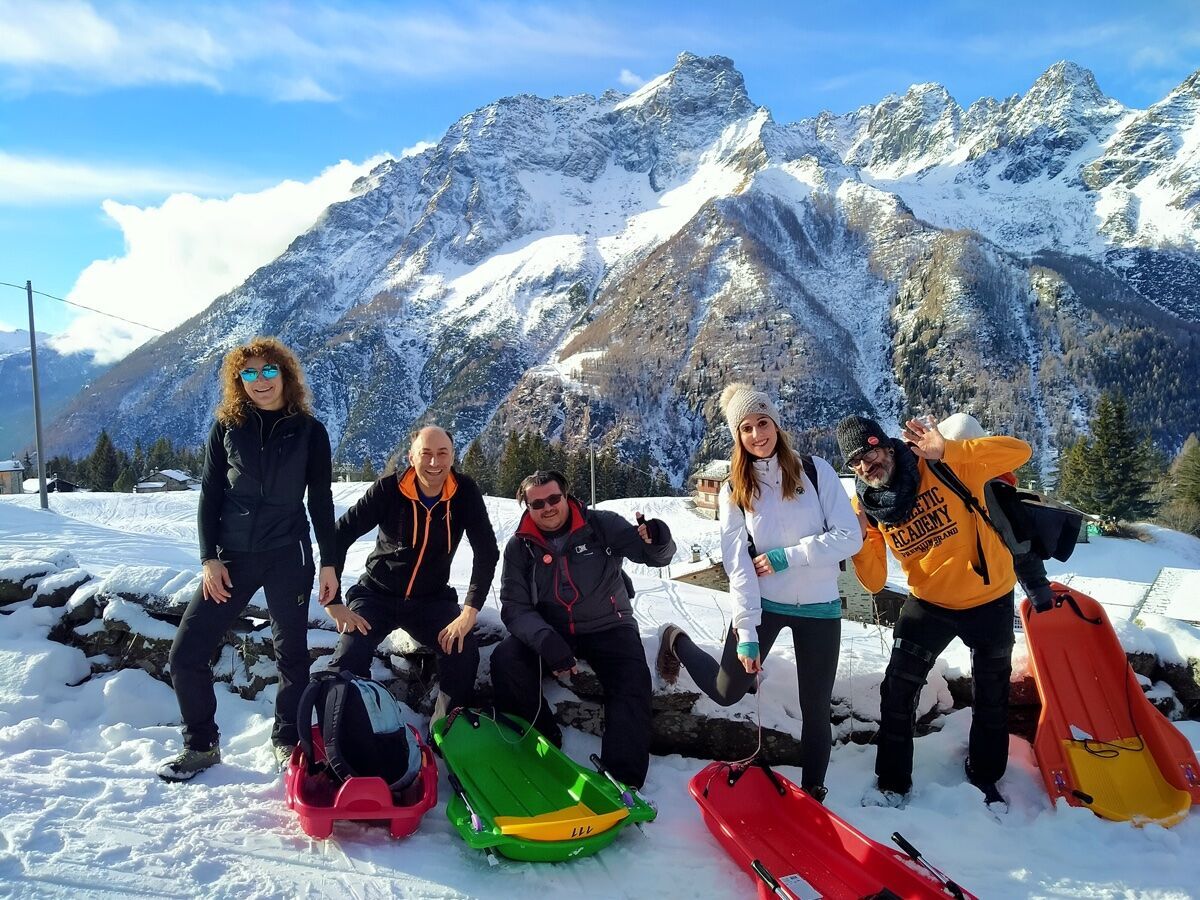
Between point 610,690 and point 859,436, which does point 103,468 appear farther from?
point 859,436

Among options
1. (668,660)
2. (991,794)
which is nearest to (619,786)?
(668,660)

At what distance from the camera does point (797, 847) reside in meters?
3.77

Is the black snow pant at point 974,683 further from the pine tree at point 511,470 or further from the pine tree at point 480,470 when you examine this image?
the pine tree at point 480,470

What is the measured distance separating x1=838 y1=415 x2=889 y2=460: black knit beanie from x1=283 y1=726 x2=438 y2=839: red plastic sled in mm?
3236

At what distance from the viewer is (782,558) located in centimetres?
424

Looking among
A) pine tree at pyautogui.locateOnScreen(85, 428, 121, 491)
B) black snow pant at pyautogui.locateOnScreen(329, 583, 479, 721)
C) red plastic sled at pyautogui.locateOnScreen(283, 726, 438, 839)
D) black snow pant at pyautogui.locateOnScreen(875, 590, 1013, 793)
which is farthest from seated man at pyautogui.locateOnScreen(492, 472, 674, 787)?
pine tree at pyautogui.locateOnScreen(85, 428, 121, 491)

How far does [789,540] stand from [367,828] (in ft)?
9.79

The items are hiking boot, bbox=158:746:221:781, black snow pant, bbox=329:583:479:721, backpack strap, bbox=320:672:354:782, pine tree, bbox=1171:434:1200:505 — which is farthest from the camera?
pine tree, bbox=1171:434:1200:505

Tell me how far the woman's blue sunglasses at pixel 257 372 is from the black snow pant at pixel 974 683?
4432 mm

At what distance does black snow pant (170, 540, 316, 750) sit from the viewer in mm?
4273

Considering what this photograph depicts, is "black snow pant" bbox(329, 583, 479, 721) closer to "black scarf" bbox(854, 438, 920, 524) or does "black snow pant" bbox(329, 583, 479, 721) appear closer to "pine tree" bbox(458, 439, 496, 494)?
"black scarf" bbox(854, 438, 920, 524)

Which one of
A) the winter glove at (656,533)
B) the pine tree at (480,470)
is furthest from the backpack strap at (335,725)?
the pine tree at (480,470)

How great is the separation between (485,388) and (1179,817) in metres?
184

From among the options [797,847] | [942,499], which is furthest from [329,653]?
[942,499]
